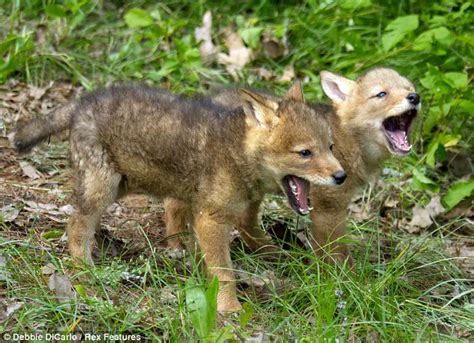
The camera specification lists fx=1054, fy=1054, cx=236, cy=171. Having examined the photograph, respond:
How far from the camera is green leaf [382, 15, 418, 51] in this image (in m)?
8.77

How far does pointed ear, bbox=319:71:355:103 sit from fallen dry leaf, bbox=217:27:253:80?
7.90ft

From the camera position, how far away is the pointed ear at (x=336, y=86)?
7.63 meters

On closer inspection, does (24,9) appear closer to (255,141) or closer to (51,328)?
(255,141)

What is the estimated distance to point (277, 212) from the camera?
7973 mm

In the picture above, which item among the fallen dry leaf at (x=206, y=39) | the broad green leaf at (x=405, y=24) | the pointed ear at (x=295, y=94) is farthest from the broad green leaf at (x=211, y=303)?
the fallen dry leaf at (x=206, y=39)

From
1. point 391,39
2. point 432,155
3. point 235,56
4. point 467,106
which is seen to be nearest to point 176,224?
point 432,155

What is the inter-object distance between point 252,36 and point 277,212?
9.19ft

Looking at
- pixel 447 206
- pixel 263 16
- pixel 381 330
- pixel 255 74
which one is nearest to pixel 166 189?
pixel 381 330

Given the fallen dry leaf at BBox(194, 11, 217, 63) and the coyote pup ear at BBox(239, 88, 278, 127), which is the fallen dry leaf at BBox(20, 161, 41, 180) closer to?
the coyote pup ear at BBox(239, 88, 278, 127)

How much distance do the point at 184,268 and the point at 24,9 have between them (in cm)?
542

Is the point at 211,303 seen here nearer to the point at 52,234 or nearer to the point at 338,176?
the point at 338,176

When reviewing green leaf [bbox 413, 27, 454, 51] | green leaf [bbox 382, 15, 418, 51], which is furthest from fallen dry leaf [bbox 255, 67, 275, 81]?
green leaf [bbox 413, 27, 454, 51]

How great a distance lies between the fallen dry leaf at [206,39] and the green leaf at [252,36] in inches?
13.7

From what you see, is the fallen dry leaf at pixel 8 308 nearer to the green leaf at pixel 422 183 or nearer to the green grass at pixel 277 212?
the green grass at pixel 277 212
